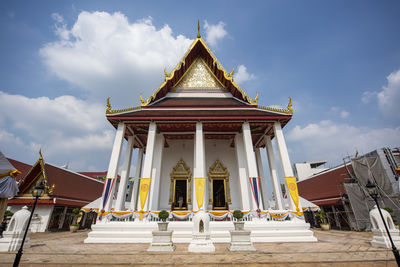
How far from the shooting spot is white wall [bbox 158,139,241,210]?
1176cm

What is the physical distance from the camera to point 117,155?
30.3 feet

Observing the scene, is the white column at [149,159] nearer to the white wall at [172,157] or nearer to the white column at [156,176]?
the white column at [156,176]

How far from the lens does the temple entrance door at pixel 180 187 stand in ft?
36.7

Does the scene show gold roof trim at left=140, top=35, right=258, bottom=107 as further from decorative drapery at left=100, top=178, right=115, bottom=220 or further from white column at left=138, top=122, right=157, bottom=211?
decorative drapery at left=100, top=178, right=115, bottom=220

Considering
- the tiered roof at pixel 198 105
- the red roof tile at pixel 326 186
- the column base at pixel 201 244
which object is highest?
the tiered roof at pixel 198 105

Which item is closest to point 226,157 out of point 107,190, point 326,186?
point 107,190

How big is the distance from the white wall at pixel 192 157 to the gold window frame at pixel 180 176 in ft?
0.74

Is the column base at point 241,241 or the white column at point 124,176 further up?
the white column at point 124,176

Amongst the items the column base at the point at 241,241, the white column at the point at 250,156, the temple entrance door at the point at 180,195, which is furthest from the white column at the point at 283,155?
the temple entrance door at the point at 180,195

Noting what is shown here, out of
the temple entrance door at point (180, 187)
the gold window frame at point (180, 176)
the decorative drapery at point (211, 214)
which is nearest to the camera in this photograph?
the decorative drapery at point (211, 214)

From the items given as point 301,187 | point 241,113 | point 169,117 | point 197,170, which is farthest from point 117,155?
point 301,187

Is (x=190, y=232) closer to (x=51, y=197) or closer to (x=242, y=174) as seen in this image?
(x=242, y=174)

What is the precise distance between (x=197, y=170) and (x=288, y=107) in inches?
232

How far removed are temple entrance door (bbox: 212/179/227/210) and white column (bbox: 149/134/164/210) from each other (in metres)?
3.45
